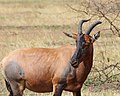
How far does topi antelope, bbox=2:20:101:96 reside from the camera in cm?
1001

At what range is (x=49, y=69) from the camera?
1015 centimetres

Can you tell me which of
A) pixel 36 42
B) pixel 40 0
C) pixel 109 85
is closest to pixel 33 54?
pixel 109 85

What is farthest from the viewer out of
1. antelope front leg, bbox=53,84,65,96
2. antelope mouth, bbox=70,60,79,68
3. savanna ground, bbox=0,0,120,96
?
savanna ground, bbox=0,0,120,96

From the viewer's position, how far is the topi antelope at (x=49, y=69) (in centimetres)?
1001

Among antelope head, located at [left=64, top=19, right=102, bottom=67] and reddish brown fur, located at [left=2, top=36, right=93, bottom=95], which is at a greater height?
antelope head, located at [left=64, top=19, right=102, bottom=67]

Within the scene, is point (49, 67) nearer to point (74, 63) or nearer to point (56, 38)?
point (74, 63)

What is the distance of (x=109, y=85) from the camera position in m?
13.5

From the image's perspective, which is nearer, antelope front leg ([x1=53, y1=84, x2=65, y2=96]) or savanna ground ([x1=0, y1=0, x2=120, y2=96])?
antelope front leg ([x1=53, y1=84, x2=65, y2=96])

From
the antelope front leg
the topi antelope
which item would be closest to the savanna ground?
the topi antelope

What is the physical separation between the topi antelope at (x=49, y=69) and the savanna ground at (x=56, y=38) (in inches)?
79.7

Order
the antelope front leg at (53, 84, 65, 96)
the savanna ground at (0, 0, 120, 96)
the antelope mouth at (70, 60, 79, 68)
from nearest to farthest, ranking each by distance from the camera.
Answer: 1. the antelope mouth at (70, 60, 79, 68)
2. the antelope front leg at (53, 84, 65, 96)
3. the savanna ground at (0, 0, 120, 96)

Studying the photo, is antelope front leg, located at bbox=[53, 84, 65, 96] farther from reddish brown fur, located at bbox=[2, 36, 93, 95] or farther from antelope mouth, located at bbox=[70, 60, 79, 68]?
antelope mouth, located at bbox=[70, 60, 79, 68]

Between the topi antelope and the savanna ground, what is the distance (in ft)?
6.64

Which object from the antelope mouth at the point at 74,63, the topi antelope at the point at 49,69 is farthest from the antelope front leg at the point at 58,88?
the antelope mouth at the point at 74,63
